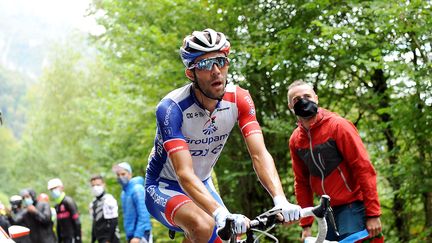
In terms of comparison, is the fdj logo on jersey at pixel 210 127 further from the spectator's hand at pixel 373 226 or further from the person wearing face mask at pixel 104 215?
the person wearing face mask at pixel 104 215

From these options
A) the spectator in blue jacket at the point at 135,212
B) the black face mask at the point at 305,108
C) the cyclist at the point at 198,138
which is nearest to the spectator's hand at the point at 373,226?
the black face mask at the point at 305,108

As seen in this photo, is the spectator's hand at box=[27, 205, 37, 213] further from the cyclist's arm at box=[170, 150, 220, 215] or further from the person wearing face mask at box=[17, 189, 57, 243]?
the cyclist's arm at box=[170, 150, 220, 215]

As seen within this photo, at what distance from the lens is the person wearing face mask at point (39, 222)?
14.2m

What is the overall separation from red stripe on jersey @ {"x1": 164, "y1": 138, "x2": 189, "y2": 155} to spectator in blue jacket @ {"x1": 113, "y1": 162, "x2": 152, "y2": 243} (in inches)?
239

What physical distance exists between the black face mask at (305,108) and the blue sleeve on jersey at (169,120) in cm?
147

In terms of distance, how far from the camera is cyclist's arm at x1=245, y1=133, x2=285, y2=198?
187 inches

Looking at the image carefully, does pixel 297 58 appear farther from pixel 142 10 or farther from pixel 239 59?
pixel 142 10

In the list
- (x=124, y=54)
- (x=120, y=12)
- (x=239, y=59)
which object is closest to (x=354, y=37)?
(x=239, y=59)

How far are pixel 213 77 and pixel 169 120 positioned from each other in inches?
17.3

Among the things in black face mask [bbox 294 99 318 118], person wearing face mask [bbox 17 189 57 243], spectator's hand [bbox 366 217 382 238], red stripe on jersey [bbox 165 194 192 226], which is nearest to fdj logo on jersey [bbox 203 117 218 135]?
red stripe on jersey [bbox 165 194 192 226]

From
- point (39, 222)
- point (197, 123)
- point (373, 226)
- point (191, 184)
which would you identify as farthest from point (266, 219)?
point (39, 222)

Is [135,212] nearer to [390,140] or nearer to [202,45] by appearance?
[390,140]

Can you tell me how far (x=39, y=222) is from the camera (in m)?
14.4

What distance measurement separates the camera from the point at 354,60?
1194 centimetres
